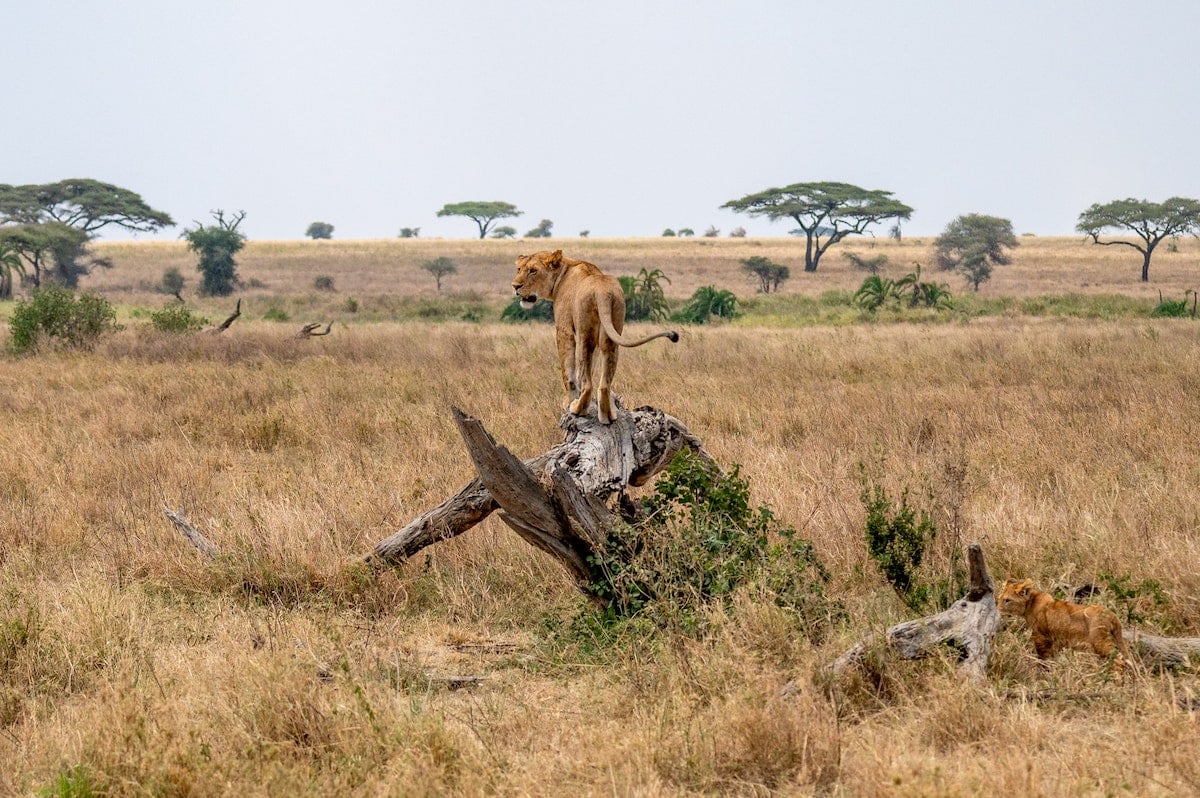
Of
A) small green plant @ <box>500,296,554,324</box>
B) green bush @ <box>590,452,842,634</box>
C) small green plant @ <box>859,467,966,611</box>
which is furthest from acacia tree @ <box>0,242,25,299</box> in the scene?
small green plant @ <box>859,467,966,611</box>

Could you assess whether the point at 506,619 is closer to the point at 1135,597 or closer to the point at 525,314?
the point at 1135,597

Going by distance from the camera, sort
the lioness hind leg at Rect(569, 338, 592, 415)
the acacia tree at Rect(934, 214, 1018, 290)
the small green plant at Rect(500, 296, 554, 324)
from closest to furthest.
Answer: the lioness hind leg at Rect(569, 338, 592, 415) → the small green plant at Rect(500, 296, 554, 324) → the acacia tree at Rect(934, 214, 1018, 290)

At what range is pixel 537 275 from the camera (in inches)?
Answer: 221

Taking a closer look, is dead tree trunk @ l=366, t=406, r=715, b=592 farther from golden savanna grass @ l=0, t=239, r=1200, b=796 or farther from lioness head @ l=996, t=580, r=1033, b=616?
lioness head @ l=996, t=580, r=1033, b=616

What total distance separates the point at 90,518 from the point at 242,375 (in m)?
7.16

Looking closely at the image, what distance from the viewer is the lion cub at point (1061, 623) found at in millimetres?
4246

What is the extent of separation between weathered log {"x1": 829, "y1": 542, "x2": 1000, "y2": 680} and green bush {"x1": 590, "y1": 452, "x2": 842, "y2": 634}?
505 millimetres

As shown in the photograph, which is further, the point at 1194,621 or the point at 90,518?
the point at 90,518

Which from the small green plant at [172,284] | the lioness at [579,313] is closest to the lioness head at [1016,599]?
the lioness at [579,313]

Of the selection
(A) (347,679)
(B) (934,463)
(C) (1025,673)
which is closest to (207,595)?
(A) (347,679)

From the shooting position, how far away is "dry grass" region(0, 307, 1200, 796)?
3518 millimetres

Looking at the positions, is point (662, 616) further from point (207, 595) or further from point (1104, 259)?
point (1104, 259)

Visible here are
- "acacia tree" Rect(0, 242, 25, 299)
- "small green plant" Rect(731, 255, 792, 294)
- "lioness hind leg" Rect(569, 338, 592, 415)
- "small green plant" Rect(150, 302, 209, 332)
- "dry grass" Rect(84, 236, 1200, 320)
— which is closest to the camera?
"lioness hind leg" Rect(569, 338, 592, 415)

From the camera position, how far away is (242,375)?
47.6 feet
